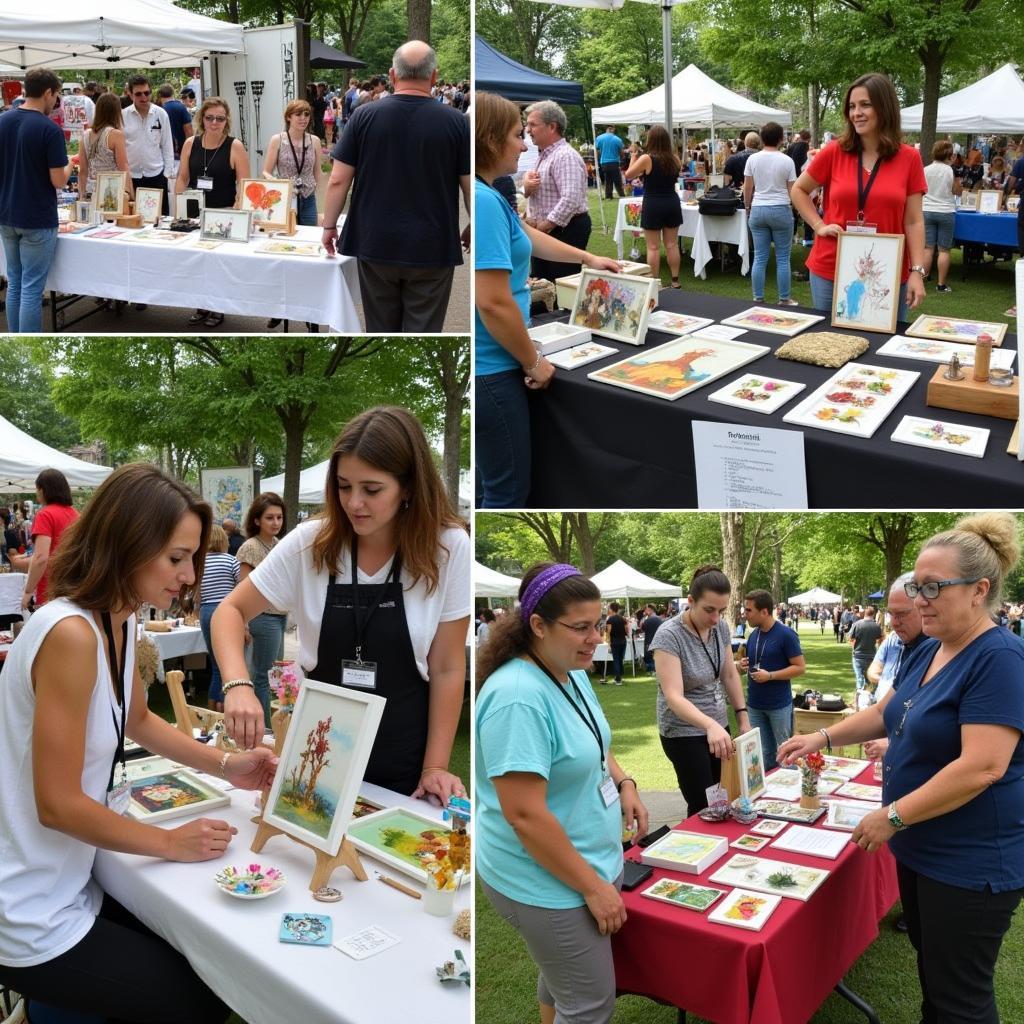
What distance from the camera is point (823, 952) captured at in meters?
2.31

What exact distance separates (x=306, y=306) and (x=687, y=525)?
9.20m

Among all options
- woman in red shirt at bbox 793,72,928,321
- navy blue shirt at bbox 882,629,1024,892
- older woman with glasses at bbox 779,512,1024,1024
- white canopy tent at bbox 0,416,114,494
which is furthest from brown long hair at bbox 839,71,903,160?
white canopy tent at bbox 0,416,114,494

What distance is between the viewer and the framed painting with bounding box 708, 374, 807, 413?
8.91 ft

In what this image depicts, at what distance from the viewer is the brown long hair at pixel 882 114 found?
350 centimetres

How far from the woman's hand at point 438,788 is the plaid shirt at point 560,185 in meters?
5.28

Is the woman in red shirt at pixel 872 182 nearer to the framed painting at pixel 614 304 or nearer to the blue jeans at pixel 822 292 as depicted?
the blue jeans at pixel 822 292

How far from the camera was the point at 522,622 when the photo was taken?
207 cm

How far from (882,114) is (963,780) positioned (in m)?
2.65

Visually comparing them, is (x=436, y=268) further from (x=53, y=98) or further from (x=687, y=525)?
(x=687, y=525)

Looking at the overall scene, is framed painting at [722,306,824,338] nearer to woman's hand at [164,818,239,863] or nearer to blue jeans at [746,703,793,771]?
blue jeans at [746,703,793,771]

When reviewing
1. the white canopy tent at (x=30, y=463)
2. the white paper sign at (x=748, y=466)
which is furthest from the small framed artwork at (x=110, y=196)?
the white paper sign at (x=748, y=466)

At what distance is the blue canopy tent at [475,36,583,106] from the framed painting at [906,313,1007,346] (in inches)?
184

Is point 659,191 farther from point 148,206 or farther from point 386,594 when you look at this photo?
point 386,594

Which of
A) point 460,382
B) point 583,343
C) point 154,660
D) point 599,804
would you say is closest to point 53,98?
point 154,660
